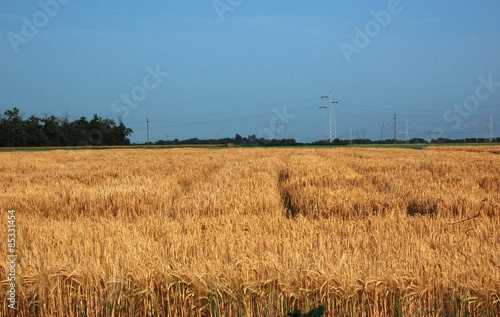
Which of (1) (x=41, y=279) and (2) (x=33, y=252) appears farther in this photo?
(2) (x=33, y=252)

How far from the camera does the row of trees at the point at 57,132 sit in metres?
71.7

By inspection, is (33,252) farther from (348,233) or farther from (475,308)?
(475,308)

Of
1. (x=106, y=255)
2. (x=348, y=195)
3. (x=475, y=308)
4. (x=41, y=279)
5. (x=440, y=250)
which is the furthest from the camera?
(x=348, y=195)

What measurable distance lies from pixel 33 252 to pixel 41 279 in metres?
0.85

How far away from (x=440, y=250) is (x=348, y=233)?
1060 mm

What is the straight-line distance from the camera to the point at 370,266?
2785 mm

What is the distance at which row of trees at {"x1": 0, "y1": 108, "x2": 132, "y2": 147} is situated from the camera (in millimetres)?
71688

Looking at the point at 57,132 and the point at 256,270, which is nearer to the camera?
the point at 256,270

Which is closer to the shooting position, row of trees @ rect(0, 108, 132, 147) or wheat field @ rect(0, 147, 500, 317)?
wheat field @ rect(0, 147, 500, 317)

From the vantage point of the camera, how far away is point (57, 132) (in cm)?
7894

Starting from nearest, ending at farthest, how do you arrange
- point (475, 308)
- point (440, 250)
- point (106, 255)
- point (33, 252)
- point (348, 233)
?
point (475, 308) < point (106, 255) < point (33, 252) < point (440, 250) < point (348, 233)

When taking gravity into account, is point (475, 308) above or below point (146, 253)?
below

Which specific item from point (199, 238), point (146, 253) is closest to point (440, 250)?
point (199, 238)

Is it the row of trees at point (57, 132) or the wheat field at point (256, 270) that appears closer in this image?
the wheat field at point (256, 270)
